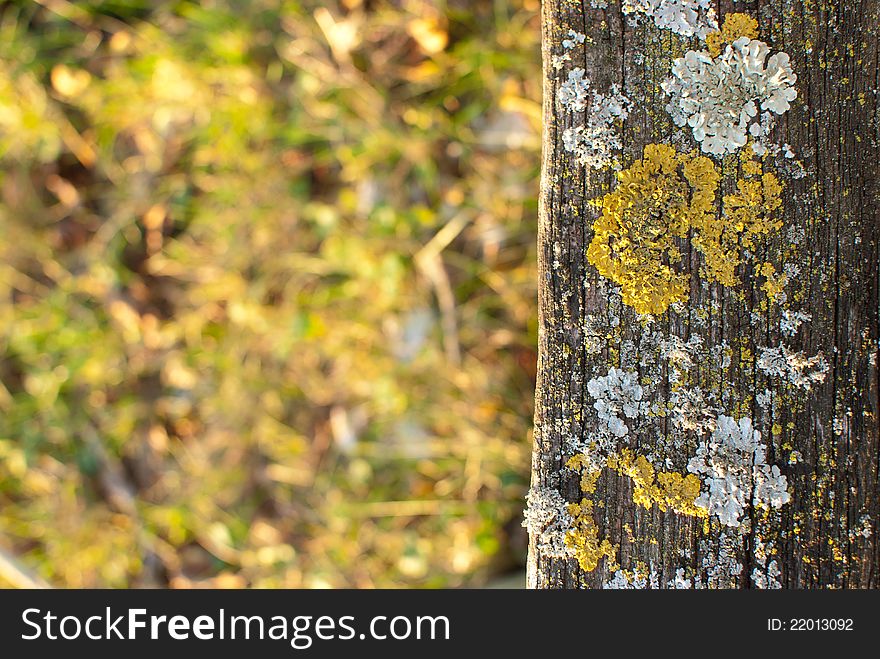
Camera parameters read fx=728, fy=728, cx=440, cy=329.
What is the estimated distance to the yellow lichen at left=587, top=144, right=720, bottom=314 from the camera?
0.76 metres

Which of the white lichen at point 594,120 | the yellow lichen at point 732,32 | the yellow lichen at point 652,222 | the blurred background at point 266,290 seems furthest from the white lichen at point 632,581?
the blurred background at point 266,290

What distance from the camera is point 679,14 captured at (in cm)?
76

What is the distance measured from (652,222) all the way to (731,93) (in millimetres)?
153

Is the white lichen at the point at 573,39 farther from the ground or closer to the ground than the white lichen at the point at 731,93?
farther from the ground

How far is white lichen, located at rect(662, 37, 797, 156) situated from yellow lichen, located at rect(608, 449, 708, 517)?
34cm

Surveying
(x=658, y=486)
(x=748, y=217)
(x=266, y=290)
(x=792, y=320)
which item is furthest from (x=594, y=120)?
(x=266, y=290)

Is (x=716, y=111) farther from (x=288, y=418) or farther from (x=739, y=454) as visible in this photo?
(x=288, y=418)

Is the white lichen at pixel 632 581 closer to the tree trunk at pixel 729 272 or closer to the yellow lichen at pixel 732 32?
the tree trunk at pixel 729 272

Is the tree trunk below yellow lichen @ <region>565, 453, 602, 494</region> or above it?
above

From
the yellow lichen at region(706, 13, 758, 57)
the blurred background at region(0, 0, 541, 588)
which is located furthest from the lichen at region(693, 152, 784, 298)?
the blurred background at region(0, 0, 541, 588)

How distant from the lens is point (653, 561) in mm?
789

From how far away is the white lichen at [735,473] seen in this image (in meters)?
0.76

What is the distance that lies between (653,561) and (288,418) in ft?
5.30

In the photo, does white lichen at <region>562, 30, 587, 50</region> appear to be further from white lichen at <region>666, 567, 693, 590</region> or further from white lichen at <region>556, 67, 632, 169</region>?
white lichen at <region>666, 567, 693, 590</region>
